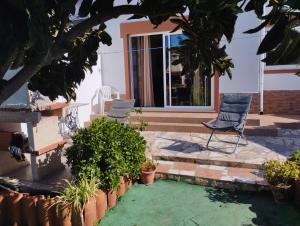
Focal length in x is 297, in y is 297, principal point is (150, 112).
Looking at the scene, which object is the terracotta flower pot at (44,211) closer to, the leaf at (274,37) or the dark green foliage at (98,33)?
the dark green foliage at (98,33)

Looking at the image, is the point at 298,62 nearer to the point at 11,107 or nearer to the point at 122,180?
the point at 122,180

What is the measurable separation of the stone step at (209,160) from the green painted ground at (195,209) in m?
0.87

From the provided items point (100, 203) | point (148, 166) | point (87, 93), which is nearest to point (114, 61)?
point (87, 93)

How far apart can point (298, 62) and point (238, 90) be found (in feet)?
29.0

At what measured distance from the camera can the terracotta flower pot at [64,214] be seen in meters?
4.14

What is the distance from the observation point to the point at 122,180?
16.9 ft

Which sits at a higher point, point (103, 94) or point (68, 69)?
point (68, 69)

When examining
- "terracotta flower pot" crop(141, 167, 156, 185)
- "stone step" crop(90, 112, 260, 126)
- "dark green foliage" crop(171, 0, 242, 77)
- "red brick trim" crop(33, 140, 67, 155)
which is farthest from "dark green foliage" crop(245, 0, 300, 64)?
"stone step" crop(90, 112, 260, 126)

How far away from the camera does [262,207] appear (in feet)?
15.3

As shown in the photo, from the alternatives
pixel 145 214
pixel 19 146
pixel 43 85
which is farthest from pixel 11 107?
pixel 43 85

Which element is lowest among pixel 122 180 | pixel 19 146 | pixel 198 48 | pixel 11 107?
pixel 122 180

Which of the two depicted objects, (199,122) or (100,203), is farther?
(199,122)

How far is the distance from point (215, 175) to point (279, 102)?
5.33 metres

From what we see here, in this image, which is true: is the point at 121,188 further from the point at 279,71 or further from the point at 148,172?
the point at 279,71
